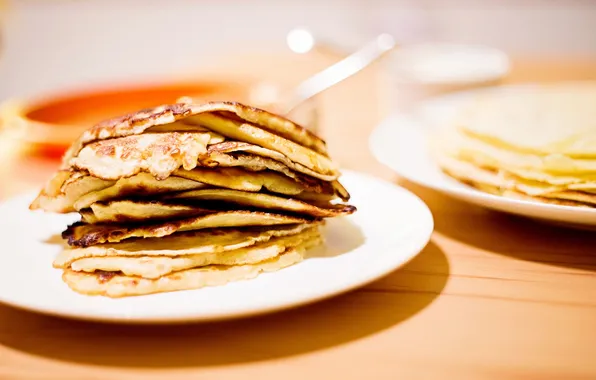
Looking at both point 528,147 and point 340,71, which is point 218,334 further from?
point 340,71

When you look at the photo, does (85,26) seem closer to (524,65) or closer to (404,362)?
(524,65)

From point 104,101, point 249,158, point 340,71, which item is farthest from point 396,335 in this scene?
point 104,101

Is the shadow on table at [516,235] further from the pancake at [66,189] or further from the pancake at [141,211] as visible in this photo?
the pancake at [66,189]

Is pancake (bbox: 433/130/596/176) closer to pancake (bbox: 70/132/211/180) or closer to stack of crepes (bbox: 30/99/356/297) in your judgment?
stack of crepes (bbox: 30/99/356/297)

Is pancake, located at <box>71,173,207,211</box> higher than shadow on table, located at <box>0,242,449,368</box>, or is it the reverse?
pancake, located at <box>71,173,207,211</box>

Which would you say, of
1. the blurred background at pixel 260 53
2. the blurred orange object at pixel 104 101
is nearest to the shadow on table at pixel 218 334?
the blurred background at pixel 260 53

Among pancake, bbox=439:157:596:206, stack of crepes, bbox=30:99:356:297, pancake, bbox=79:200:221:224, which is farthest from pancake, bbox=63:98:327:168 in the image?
pancake, bbox=439:157:596:206

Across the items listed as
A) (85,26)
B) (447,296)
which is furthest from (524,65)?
(85,26)
